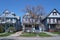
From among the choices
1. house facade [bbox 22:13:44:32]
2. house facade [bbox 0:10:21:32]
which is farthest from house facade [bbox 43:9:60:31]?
house facade [bbox 0:10:21:32]

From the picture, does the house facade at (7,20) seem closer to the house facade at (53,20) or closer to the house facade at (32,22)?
the house facade at (32,22)

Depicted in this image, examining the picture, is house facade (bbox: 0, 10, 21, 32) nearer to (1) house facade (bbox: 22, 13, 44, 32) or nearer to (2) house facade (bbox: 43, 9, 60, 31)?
(1) house facade (bbox: 22, 13, 44, 32)

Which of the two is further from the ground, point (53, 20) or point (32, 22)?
point (53, 20)

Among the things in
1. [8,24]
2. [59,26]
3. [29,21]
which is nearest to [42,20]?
[29,21]

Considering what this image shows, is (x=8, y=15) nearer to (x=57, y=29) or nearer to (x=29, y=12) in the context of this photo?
(x=29, y=12)

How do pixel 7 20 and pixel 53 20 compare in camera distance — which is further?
pixel 7 20

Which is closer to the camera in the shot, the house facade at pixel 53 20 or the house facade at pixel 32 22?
the house facade at pixel 53 20

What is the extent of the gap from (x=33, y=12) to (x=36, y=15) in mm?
1840

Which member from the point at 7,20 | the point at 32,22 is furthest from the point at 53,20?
the point at 7,20

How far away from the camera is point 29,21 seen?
58.5 metres

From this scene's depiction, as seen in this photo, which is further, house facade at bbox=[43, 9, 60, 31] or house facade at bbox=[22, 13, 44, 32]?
house facade at bbox=[22, 13, 44, 32]

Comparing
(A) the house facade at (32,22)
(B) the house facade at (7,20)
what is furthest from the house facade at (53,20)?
(B) the house facade at (7,20)

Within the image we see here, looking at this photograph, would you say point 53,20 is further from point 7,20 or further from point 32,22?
point 7,20

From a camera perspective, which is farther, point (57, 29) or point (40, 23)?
point (40, 23)
